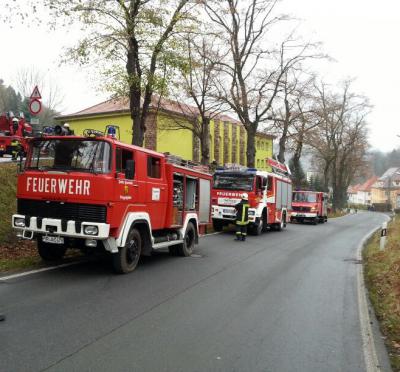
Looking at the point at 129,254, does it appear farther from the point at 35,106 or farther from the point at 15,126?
the point at 15,126

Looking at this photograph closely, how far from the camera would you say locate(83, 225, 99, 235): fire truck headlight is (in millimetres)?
7641

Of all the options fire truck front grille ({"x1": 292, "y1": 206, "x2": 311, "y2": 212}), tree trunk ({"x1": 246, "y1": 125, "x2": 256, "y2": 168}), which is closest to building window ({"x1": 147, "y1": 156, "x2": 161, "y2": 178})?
tree trunk ({"x1": 246, "y1": 125, "x2": 256, "y2": 168})

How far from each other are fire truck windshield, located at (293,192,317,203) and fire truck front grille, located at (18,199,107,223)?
27.8 meters

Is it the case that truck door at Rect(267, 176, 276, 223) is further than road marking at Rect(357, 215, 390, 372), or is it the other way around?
truck door at Rect(267, 176, 276, 223)

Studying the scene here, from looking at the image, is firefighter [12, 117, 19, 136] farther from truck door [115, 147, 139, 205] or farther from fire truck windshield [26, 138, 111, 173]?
truck door [115, 147, 139, 205]

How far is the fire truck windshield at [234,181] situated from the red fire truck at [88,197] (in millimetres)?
9599

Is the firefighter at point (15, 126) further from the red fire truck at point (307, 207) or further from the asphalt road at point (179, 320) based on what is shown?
the red fire truck at point (307, 207)

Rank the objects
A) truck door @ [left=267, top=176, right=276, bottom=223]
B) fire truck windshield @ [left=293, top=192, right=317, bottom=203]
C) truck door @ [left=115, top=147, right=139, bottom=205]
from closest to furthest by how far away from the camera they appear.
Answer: truck door @ [left=115, top=147, right=139, bottom=205], truck door @ [left=267, top=176, right=276, bottom=223], fire truck windshield @ [left=293, top=192, right=317, bottom=203]

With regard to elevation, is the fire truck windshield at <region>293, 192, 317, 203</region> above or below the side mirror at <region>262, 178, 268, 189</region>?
below

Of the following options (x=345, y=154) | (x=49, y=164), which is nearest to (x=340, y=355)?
(x=49, y=164)

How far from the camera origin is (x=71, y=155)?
26.8 feet

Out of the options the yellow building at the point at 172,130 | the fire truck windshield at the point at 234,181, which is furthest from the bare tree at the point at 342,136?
the fire truck windshield at the point at 234,181

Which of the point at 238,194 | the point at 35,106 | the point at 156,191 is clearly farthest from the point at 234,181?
the point at 35,106

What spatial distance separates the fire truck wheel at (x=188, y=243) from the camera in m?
11.6
